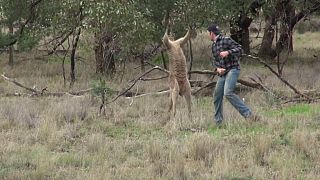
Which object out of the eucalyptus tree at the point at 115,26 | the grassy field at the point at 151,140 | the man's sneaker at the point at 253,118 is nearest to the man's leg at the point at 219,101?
the grassy field at the point at 151,140

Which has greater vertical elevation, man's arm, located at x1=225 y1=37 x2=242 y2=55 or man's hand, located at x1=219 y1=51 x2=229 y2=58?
man's arm, located at x1=225 y1=37 x2=242 y2=55

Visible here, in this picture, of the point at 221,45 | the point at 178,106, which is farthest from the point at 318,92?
the point at 221,45

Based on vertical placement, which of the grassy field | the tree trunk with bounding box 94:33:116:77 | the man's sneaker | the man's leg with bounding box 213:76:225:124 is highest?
the tree trunk with bounding box 94:33:116:77

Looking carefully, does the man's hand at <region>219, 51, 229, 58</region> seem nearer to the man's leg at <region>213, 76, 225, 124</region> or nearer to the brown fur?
the man's leg at <region>213, 76, 225, 124</region>

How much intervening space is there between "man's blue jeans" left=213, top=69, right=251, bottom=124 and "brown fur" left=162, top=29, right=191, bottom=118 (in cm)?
74

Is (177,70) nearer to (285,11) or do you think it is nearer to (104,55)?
(104,55)

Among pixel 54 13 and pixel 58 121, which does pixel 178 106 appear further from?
pixel 54 13

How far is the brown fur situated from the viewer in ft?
33.1

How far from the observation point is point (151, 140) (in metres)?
8.45

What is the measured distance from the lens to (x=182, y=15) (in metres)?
16.4

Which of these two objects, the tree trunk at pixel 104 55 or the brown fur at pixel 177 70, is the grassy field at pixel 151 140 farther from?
the tree trunk at pixel 104 55

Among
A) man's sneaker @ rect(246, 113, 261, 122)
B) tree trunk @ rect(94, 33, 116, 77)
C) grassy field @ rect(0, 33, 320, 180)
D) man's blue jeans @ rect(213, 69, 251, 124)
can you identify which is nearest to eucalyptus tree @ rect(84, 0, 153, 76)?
tree trunk @ rect(94, 33, 116, 77)

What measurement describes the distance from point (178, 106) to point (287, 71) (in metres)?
8.12

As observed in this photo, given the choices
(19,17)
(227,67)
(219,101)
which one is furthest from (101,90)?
(19,17)
